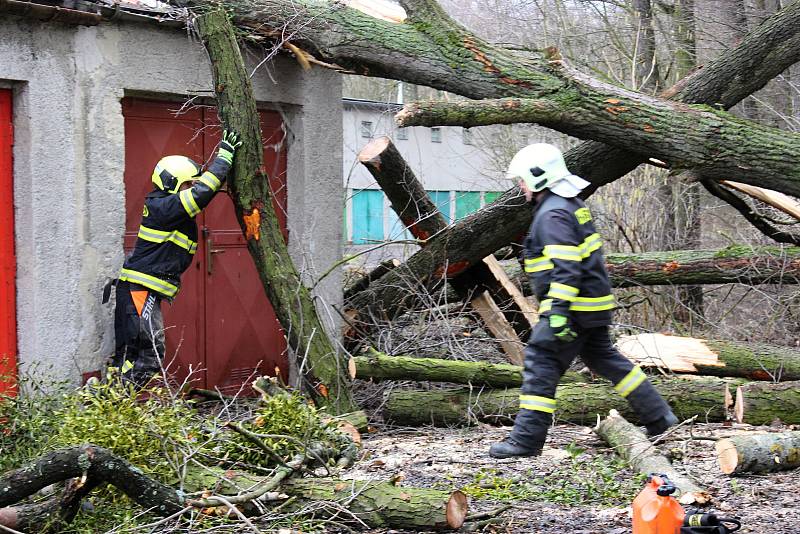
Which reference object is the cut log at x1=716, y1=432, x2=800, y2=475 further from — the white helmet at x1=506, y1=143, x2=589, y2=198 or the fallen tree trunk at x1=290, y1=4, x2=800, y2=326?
the fallen tree trunk at x1=290, y1=4, x2=800, y2=326

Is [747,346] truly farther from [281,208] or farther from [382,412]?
[281,208]

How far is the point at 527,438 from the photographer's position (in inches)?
208

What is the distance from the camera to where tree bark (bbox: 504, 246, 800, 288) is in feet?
28.9

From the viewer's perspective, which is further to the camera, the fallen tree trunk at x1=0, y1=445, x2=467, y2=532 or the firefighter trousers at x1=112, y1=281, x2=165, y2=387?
the firefighter trousers at x1=112, y1=281, x2=165, y2=387

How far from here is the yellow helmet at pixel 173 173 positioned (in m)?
7.00

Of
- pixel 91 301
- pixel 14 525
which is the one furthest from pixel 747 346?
pixel 14 525

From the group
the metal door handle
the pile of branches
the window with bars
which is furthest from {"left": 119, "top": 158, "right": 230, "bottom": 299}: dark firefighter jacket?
the window with bars

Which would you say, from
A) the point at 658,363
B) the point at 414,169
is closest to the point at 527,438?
the point at 658,363

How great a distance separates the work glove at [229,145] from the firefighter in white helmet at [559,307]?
234cm

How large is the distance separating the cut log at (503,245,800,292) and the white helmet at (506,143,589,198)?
3.55m

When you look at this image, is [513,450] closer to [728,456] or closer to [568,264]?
[568,264]

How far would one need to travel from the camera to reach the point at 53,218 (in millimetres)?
6734

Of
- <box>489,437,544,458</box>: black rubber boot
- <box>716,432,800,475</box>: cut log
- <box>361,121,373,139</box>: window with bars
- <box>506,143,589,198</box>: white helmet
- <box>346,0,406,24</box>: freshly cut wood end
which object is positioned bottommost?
<box>716,432,800,475</box>: cut log

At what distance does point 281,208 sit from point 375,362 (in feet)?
5.77
